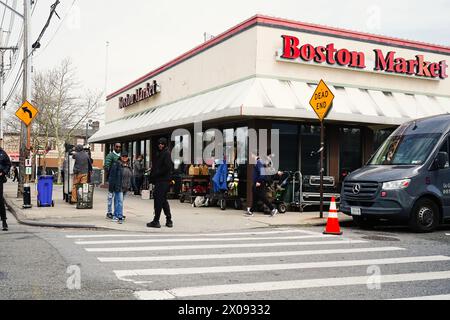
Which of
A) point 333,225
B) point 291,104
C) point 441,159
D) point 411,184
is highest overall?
point 291,104

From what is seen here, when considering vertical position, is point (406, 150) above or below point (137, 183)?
above

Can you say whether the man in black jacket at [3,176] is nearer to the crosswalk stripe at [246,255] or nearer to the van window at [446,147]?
the crosswalk stripe at [246,255]

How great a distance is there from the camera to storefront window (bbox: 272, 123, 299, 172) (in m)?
17.3

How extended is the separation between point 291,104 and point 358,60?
12.7ft

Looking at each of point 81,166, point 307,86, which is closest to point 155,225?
point 81,166

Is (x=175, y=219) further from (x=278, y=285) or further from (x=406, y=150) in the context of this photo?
(x=278, y=285)

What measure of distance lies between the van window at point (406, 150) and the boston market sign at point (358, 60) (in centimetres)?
501

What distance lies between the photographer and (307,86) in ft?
56.7

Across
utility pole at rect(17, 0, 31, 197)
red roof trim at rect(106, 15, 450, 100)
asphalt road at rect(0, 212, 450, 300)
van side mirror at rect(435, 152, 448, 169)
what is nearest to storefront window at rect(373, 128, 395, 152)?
red roof trim at rect(106, 15, 450, 100)

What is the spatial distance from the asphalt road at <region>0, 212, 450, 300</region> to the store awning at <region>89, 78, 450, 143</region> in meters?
5.43

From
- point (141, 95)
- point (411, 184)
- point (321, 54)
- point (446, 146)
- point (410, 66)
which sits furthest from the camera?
point (141, 95)

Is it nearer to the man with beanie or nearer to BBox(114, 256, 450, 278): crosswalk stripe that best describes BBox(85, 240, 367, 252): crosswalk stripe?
BBox(114, 256, 450, 278): crosswalk stripe
